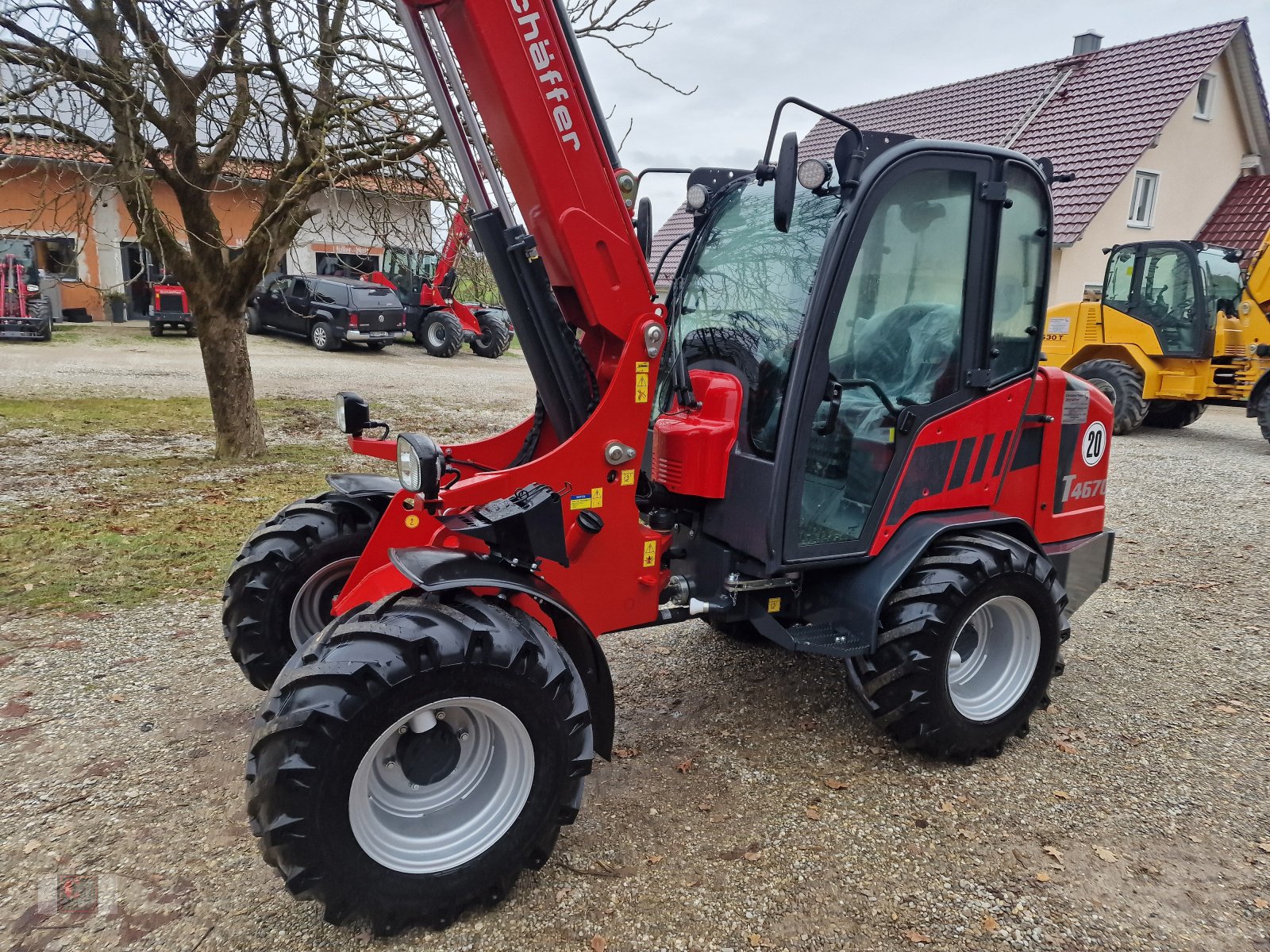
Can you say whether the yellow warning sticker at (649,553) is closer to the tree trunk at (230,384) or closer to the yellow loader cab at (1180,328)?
the tree trunk at (230,384)

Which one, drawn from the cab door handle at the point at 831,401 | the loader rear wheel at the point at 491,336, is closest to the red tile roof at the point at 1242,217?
the loader rear wheel at the point at 491,336

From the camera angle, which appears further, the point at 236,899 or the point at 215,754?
the point at 215,754

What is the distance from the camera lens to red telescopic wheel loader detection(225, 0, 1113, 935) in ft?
7.88

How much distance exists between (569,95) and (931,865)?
2.70 metres

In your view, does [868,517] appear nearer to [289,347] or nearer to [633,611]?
[633,611]

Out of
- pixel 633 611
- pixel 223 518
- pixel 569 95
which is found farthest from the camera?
pixel 223 518

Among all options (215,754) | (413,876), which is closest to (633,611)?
(413,876)

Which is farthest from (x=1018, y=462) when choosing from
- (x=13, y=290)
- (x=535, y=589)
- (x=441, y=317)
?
(x=13, y=290)

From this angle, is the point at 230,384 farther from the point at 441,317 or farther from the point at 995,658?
the point at 441,317

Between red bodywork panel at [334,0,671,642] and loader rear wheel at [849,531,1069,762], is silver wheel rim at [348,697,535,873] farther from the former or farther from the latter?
loader rear wheel at [849,531,1069,762]

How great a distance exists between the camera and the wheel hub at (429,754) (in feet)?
8.20

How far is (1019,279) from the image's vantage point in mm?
3520

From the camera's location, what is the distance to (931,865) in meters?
2.82

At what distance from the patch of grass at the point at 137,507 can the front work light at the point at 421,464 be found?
301 centimetres
